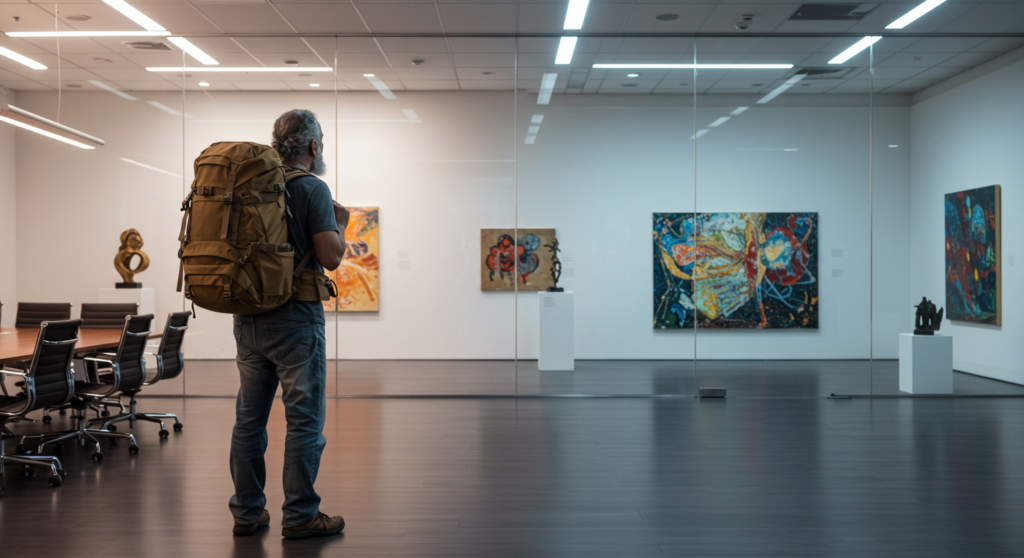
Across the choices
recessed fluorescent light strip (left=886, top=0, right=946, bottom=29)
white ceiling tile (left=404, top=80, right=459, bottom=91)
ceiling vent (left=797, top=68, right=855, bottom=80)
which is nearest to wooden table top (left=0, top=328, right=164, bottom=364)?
white ceiling tile (left=404, top=80, right=459, bottom=91)

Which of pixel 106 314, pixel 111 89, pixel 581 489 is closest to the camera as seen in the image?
pixel 581 489

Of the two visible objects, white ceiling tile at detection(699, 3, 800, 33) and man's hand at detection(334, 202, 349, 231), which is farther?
white ceiling tile at detection(699, 3, 800, 33)

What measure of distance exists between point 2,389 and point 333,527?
3222mm

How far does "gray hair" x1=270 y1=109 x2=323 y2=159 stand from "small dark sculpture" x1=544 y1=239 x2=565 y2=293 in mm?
4087

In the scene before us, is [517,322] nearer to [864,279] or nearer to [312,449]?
[864,279]

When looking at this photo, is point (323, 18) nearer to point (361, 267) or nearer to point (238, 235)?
point (361, 267)

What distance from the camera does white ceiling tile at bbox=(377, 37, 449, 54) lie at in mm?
6469

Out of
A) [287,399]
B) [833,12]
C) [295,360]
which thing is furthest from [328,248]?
[833,12]

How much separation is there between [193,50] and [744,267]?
579 cm

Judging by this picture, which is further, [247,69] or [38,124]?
[247,69]

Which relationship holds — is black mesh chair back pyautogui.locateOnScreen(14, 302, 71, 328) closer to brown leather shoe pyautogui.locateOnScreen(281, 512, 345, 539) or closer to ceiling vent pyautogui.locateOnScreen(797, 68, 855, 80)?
brown leather shoe pyautogui.locateOnScreen(281, 512, 345, 539)

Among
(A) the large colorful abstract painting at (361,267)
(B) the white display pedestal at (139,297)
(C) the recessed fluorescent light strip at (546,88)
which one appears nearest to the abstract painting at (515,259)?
(A) the large colorful abstract painting at (361,267)

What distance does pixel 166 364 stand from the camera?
501 cm

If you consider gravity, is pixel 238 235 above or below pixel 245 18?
below
